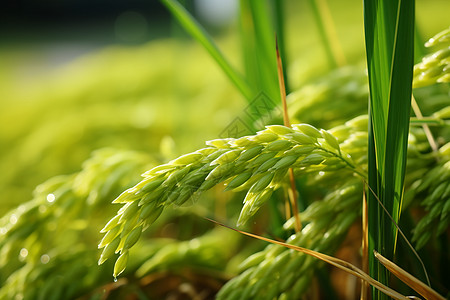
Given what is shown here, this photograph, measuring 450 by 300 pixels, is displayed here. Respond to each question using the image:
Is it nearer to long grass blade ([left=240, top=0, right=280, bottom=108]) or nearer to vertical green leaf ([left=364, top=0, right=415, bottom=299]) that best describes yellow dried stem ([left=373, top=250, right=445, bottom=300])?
vertical green leaf ([left=364, top=0, right=415, bottom=299])

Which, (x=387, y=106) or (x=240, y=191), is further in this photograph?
(x=240, y=191)

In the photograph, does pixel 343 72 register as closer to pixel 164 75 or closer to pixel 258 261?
pixel 258 261

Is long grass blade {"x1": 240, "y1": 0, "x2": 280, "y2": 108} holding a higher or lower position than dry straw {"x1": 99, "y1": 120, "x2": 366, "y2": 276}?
higher

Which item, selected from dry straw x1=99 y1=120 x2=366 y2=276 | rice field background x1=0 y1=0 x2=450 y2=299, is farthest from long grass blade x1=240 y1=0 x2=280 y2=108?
dry straw x1=99 y1=120 x2=366 y2=276

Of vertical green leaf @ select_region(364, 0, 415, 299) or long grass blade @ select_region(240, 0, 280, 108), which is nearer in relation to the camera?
vertical green leaf @ select_region(364, 0, 415, 299)

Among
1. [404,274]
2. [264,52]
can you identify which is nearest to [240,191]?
[264,52]

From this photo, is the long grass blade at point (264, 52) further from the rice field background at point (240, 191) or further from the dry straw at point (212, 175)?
the dry straw at point (212, 175)

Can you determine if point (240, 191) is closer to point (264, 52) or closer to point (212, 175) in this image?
point (264, 52)

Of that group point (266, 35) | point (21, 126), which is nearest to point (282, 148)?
point (266, 35)

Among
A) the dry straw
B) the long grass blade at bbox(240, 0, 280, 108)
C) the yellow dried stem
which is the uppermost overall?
the long grass blade at bbox(240, 0, 280, 108)
